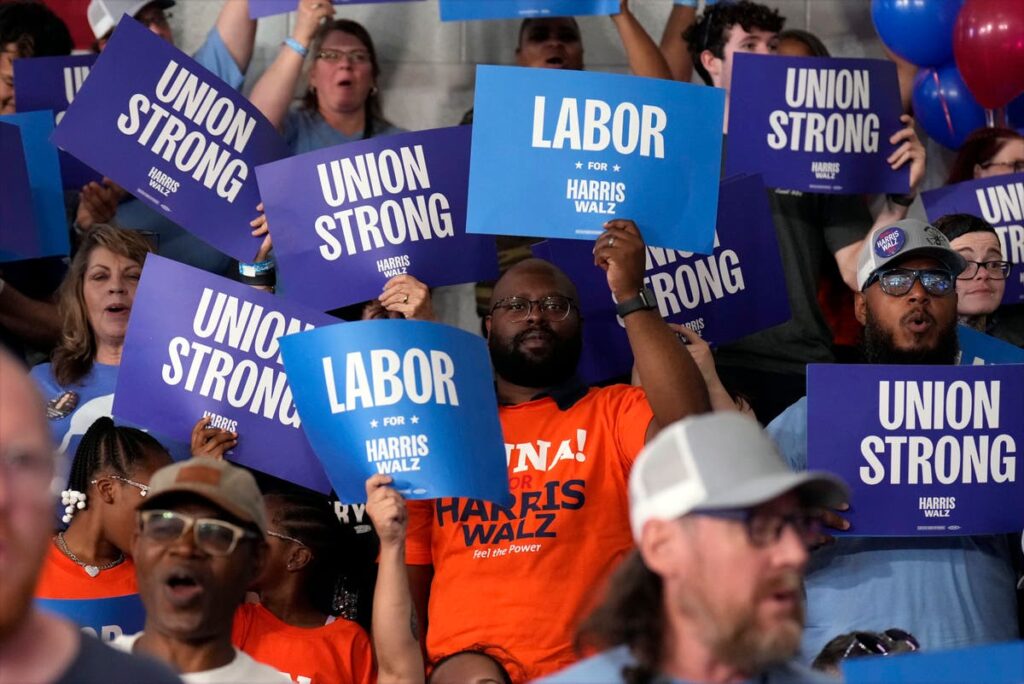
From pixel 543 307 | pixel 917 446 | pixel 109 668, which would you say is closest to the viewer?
pixel 109 668

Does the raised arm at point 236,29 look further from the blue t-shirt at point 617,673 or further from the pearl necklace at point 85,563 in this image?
the blue t-shirt at point 617,673

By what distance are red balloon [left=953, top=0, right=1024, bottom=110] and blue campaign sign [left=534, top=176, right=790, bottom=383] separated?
50.7 inches

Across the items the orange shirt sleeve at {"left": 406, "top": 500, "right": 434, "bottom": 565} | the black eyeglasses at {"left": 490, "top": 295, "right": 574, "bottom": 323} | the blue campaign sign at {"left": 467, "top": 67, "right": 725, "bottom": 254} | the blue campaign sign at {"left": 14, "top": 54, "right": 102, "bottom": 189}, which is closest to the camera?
the blue campaign sign at {"left": 467, "top": 67, "right": 725, "bottom": 254}

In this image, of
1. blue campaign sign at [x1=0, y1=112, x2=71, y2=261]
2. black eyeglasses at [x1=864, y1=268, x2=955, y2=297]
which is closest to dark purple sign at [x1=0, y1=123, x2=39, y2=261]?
blue campaign sign at [x1=0, y1=112, x2=71, y2=261]

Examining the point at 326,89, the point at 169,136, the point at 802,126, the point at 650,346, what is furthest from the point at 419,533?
the point at 326,89

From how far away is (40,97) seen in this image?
538cm

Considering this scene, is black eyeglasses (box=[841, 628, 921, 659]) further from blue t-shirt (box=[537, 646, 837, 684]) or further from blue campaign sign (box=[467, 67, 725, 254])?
blue t-shirt (box=[537, 646, 837, 684])

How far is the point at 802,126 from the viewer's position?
5.07 meters

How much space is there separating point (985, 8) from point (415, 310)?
2414mm

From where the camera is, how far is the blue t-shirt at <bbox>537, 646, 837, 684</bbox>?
2.47 m

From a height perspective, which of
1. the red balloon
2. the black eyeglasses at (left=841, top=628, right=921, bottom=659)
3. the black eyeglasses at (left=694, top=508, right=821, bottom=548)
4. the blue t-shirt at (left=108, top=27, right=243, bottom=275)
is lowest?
the black eyeglasses at (left=841, top=628, right=921, bottom=659)

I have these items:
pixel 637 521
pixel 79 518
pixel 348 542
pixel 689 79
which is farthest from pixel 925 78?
pixel 637 521

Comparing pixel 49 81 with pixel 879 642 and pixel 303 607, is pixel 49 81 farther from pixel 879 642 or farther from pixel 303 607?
pixel 879 642

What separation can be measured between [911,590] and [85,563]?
2.05 m
